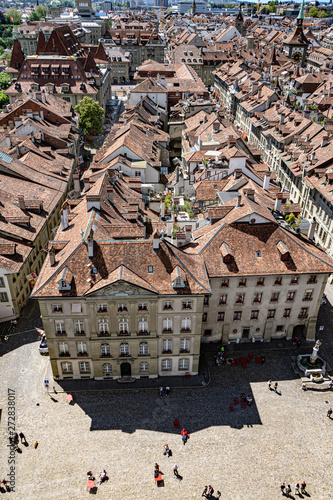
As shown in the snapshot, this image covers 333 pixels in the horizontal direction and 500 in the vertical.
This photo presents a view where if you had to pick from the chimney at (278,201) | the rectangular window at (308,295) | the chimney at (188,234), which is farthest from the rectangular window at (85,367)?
the chimney at (278,201)

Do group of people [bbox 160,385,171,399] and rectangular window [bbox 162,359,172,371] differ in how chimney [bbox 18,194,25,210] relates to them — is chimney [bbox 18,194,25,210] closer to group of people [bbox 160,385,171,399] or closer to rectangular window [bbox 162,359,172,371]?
rectangular window [bbox 162,359,172,371]

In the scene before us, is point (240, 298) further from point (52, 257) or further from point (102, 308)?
point (52, 257)

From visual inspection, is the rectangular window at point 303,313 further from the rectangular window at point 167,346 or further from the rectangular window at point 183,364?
the rectangular window at point 167,346

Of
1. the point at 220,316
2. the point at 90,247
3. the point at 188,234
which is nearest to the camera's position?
the point at 90,247

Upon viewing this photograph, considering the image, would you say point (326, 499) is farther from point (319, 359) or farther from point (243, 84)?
point (243, 84)

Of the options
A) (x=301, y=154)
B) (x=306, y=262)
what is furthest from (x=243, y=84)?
(x=306, y=262)

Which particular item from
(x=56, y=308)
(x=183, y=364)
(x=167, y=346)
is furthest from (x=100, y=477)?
(x=56, y=308)

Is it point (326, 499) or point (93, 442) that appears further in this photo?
point (93, 442)
